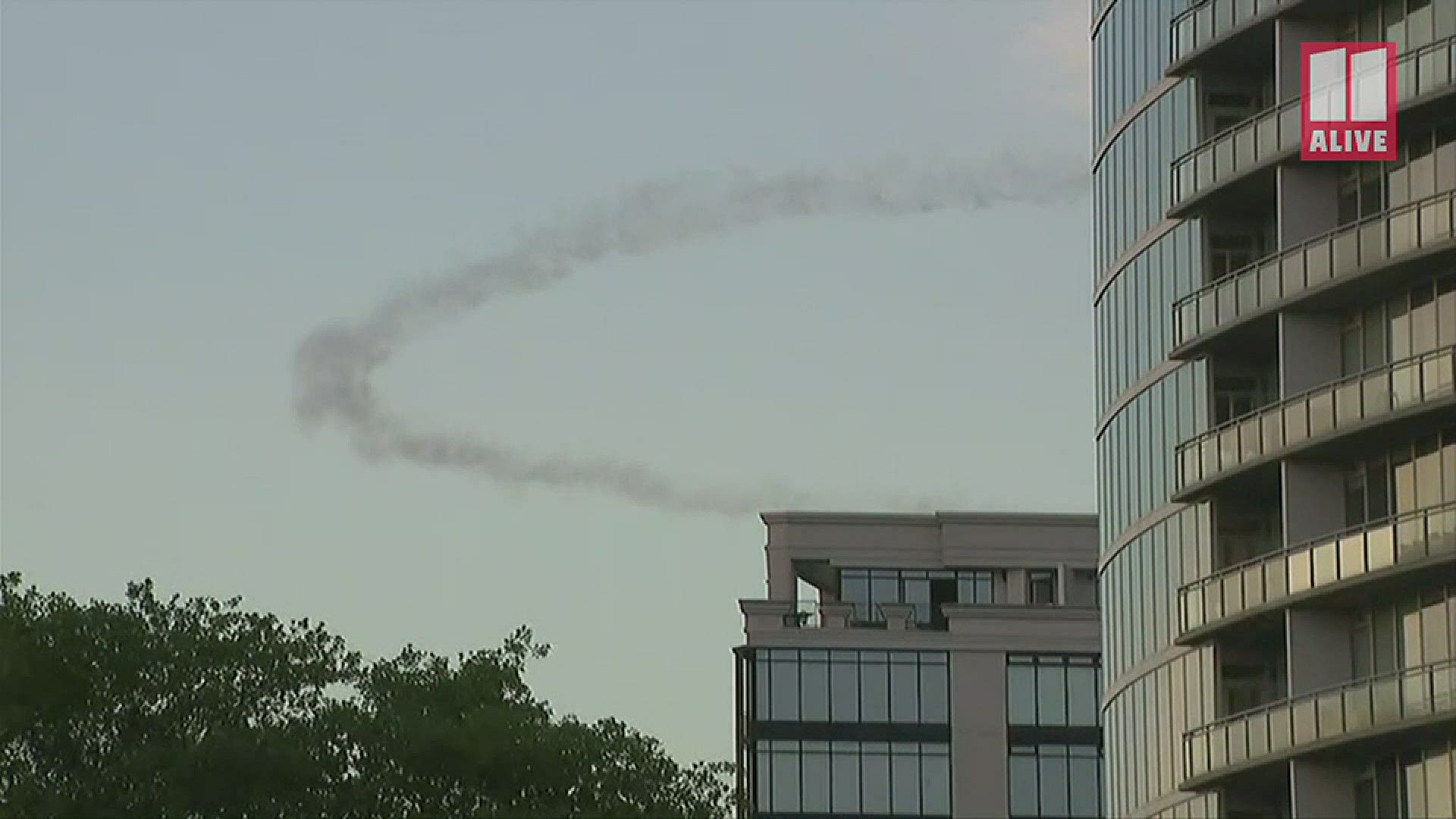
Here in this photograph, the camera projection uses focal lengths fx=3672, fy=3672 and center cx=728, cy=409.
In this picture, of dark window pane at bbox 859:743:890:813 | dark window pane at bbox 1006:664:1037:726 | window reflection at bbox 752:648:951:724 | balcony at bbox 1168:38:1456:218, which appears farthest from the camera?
dark window pane at bbox 1006:664:1037:726

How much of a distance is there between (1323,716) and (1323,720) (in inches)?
4.2

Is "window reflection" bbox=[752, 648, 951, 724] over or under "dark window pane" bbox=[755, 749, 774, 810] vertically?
over

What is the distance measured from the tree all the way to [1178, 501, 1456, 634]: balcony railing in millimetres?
18586

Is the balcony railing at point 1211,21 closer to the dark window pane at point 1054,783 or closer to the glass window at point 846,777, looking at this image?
the glass window at point 846,777

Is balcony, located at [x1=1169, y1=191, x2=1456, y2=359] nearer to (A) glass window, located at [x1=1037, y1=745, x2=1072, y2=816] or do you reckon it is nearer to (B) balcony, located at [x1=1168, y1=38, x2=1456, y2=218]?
(B) balcony, located at [x1=1168, y1=38, x2=1456, y2=218]

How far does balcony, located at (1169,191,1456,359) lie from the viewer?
73.7 metres

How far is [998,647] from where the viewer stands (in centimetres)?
14500

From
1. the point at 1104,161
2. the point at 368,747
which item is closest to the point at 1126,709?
the point at 1104,161

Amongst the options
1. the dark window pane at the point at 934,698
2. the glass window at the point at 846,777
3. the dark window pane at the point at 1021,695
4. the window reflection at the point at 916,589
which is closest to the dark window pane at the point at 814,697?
the glass window at the point at 846,777

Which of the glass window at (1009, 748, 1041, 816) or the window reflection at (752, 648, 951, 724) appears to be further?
the glass window at (1009, 748, 1041, 816)

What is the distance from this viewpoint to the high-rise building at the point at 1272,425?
7356cm

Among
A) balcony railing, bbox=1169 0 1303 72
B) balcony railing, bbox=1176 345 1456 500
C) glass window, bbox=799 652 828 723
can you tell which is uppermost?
balcony railing, bbox=1169 0 1303 72

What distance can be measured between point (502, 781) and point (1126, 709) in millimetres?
16401

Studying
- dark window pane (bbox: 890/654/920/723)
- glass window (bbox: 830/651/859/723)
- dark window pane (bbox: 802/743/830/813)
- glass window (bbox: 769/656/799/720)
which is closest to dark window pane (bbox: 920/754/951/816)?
dark window pane (bbox: 890/654/920/723)
